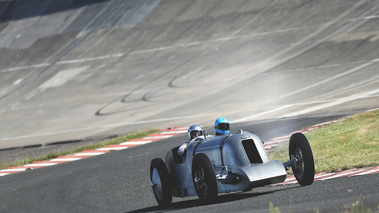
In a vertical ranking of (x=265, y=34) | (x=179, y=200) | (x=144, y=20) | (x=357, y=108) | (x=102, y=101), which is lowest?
(x=179, y=200)

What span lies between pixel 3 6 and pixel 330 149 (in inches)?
1648

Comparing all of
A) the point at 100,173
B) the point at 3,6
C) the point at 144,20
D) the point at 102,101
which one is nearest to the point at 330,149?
the point at 100,173

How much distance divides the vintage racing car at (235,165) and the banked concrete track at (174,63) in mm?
11006

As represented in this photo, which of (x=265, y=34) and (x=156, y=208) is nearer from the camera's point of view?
(x=156, y=208)

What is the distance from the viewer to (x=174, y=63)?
35688 millimetres

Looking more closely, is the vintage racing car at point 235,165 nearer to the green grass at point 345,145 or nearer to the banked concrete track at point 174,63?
the green grass at point 345,145

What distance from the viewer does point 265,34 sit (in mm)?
36438

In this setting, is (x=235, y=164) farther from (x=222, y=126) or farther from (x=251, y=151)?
(x=222, y=126)

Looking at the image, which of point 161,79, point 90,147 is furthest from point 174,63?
point 90,147

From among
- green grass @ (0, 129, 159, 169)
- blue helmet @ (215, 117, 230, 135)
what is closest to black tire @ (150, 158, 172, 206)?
blue helmet @ (215, 117, 230, 135)

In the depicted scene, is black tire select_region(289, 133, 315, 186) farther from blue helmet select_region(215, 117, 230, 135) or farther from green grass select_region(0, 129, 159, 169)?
green grass select_region(0, 129, 159, 169)

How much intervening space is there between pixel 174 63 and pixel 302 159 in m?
26.1

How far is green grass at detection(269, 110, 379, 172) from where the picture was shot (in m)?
12.2

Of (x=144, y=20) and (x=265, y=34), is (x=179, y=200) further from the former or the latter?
(x=144, y=20)
